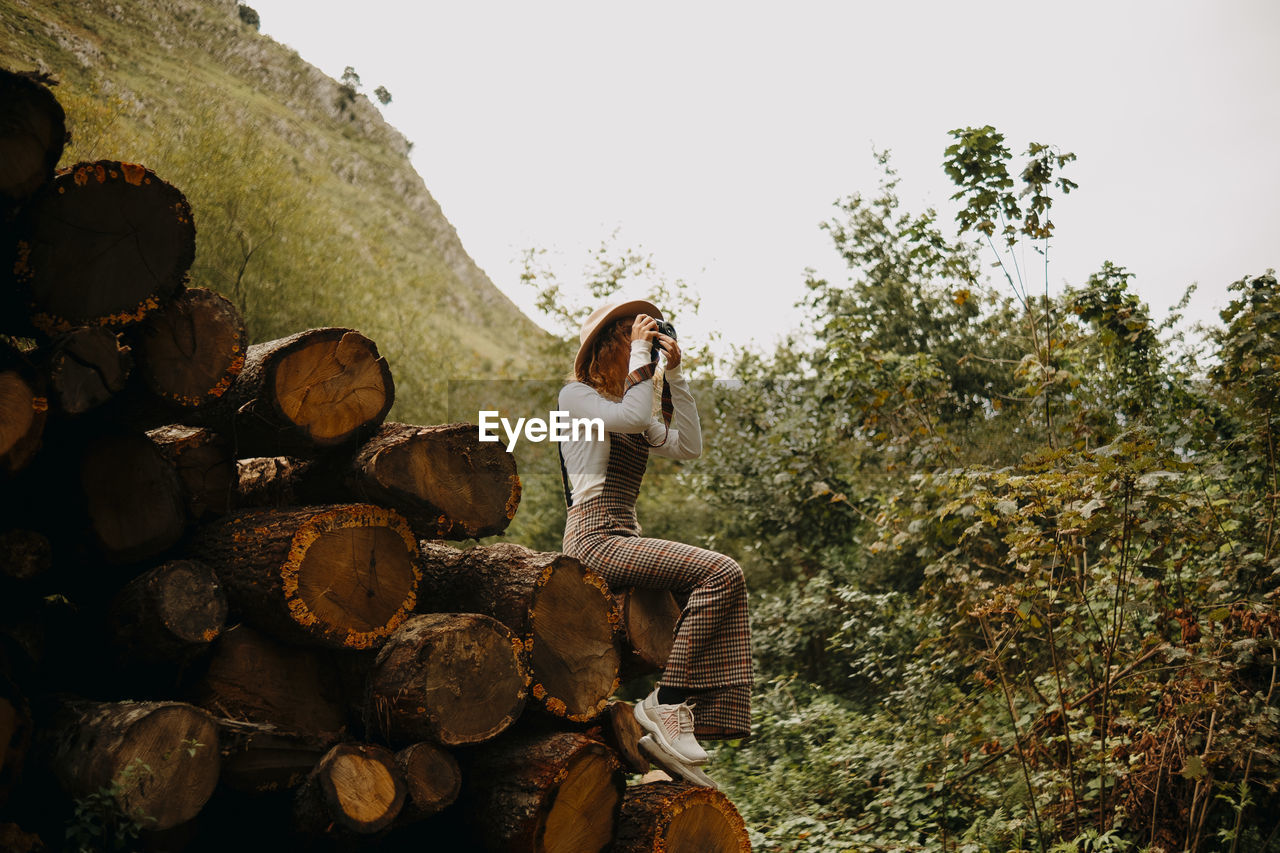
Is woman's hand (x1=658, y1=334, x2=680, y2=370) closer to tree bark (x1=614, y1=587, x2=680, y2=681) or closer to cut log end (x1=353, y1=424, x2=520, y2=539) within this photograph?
cut log end (x1=353, y1=424, x2=520, y2=539)

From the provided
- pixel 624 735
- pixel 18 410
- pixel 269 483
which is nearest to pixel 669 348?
pixel 624 735

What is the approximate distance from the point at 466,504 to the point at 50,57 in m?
8.52

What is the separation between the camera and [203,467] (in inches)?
108

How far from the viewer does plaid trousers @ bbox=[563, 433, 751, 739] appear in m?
2.96

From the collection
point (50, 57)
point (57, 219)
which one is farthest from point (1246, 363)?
point (50, 57)

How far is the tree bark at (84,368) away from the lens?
215 cm

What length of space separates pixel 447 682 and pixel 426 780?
0.85 ft

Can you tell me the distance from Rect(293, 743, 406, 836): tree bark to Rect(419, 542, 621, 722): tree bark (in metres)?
0.54

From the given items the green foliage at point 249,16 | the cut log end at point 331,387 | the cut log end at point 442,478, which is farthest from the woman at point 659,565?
the green foliage at point 249,16

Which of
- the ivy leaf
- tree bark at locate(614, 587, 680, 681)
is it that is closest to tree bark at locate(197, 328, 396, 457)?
tree bark at locate(614, 587, 680, 681)

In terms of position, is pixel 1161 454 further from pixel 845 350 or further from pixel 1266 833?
pixel 845 350

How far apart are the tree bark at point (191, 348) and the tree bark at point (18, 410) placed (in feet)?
0.95

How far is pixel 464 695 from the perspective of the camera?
97.3 inches

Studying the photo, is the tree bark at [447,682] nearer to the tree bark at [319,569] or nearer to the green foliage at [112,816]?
the tree bark at [319,569]
